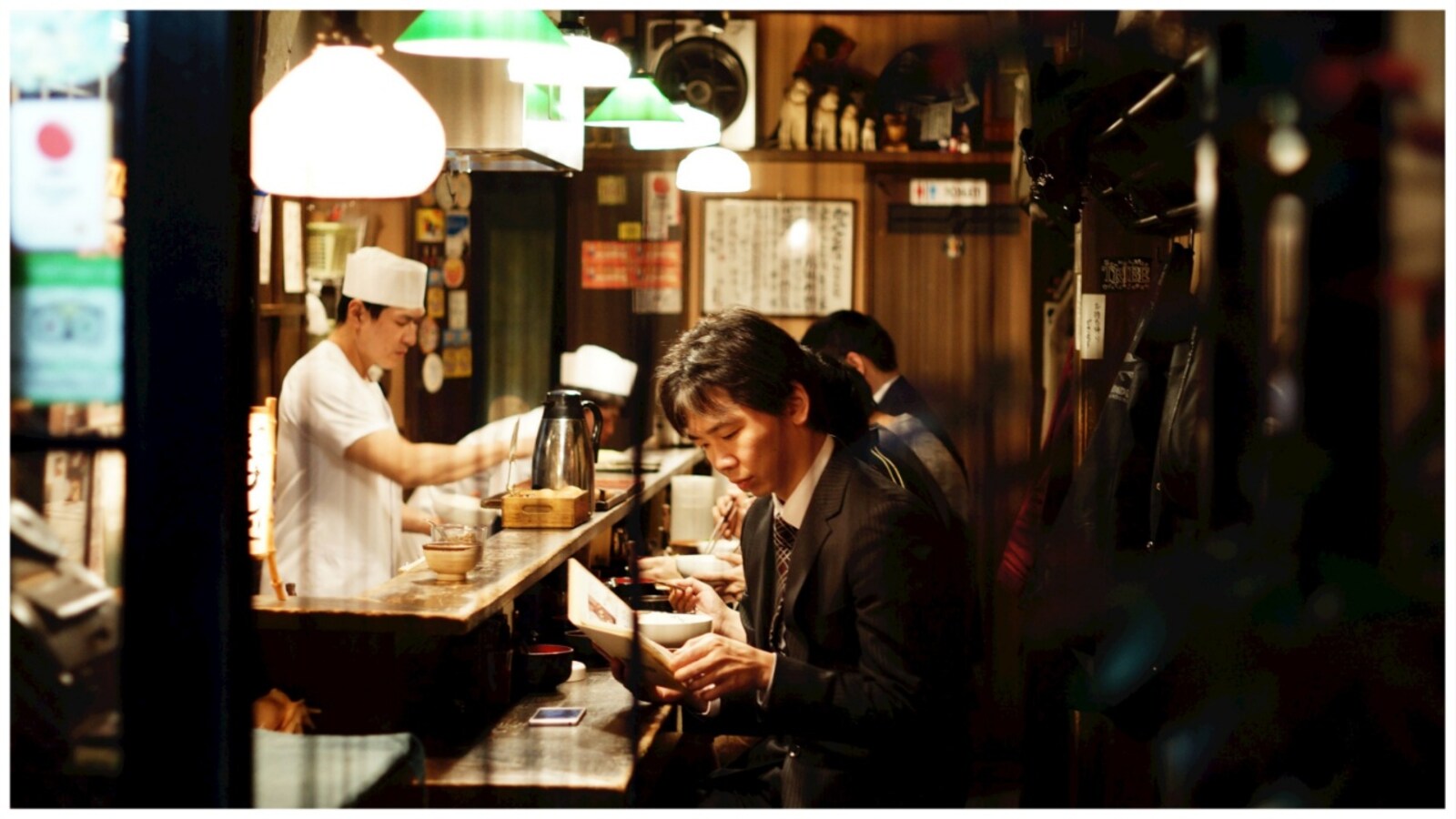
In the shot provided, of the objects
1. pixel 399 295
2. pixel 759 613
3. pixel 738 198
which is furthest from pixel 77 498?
pixel 738 198

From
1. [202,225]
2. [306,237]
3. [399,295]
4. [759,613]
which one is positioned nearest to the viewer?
[202,225]

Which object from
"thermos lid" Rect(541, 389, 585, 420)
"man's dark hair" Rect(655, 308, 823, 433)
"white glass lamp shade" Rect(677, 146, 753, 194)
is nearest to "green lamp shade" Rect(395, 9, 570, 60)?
"man's dark hair" Rect(655, 308, 823, 433)

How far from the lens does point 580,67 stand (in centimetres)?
315

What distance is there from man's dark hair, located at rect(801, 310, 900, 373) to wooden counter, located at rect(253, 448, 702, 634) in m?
1.51

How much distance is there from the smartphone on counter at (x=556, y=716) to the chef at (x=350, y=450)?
123 cm

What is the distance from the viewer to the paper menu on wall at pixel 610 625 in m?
2.46

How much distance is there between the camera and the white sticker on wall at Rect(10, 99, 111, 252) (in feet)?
7.06

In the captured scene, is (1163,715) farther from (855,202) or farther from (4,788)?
(855,202)

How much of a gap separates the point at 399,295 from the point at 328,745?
1926 mm

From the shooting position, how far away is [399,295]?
409 cm

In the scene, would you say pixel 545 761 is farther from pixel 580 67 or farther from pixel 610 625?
pixel 580 67

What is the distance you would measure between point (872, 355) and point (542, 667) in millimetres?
1858

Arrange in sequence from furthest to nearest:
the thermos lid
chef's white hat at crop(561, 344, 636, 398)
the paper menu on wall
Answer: chef's white hat at crop(561, 344, 636, 398) < the thermos lid < the paper menu on wall

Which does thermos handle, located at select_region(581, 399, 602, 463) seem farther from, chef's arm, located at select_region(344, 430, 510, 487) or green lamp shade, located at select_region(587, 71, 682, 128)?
green lamp shade, located at select_region(587, 71, 682, 128)
